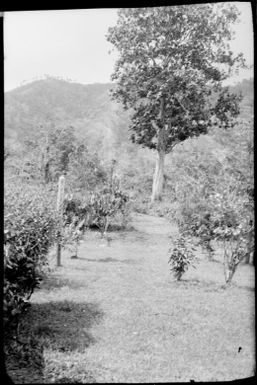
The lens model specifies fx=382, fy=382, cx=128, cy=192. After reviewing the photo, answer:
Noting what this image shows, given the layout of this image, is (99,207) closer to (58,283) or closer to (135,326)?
(58,283)

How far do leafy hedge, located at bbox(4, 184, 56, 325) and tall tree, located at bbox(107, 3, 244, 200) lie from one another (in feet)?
6.11

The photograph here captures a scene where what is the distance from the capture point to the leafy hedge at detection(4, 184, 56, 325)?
3.13 meters

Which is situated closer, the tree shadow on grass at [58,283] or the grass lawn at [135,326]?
the grass lawn at [135,326]

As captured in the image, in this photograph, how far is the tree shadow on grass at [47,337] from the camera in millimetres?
3006

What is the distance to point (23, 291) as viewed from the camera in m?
3.69

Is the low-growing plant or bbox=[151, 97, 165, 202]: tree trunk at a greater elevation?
bbox=[151, 97, 165, 202]: tree trunk

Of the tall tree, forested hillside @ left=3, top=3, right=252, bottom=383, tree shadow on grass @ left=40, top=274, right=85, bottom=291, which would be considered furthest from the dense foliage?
tree shadow on grass @ left=40, top=274, right=85, bottom=291

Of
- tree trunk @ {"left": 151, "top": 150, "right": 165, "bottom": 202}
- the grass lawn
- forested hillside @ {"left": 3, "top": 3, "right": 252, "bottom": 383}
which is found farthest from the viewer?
tree trunk @ {"left": 151, "top": 150, "right": 165, "bottom": 202}

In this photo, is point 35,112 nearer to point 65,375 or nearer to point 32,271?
point 32,271

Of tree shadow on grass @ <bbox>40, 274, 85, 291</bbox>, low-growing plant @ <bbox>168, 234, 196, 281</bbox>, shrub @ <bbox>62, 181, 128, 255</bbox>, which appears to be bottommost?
tree shadow on grass @ <bbox>40, 274, 85, 291</bbox>

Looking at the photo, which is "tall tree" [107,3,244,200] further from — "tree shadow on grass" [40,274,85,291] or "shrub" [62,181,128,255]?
"shrub" [62,181,128,255]

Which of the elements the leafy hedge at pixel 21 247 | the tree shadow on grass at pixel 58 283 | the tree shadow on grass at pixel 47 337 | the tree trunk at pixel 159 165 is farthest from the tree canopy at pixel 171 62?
the tree shadow on grass at pixel 47 337

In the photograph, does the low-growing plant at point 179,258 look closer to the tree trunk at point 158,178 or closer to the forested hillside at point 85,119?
the forested hillside at point 85,119

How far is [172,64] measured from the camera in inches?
202
